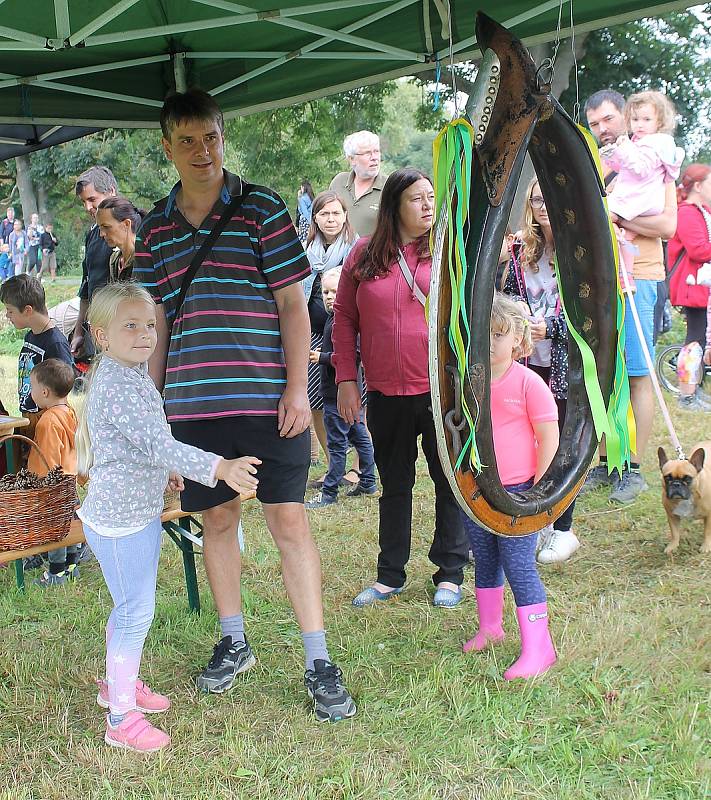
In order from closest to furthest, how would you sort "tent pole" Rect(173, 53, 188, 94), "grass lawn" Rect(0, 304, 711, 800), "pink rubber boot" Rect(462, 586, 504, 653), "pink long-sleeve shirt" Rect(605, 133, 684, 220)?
"grass lawn" Rect(0, 304, 711, 800) → "pink rubber boot" Rect(462, 586, 504, 653) → "tent pole" Rect(173, 53, 188, 94) → "pink long-sleeve shirt" Rect(605, 133, 684, 220)

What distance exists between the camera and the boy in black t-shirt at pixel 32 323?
14.1 feet

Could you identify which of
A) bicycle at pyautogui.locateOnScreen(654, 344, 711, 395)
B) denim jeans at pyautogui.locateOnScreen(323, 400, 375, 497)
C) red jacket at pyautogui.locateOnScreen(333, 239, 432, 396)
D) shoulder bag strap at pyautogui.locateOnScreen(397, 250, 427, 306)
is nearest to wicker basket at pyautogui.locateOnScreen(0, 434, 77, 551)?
red jacket at pyautogui.locateOnScreen(333, 239, 432, 396)

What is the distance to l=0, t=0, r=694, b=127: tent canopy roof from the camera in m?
3.32

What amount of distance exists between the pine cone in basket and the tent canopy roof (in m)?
1.64

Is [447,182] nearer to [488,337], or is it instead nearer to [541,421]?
[488,337]

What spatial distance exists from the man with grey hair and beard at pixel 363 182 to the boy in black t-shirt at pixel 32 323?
6.86ft

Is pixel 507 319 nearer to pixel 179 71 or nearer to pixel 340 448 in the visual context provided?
pixel 179 71

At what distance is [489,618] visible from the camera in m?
3.00

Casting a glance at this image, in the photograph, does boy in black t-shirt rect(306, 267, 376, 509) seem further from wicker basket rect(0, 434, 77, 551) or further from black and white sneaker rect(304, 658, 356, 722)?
black and white sneaker rect(304, 658, 356, 722)

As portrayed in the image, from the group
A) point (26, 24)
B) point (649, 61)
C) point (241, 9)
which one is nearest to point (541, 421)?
point (241, 9)

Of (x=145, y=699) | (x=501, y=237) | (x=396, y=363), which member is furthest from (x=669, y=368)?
(x=145, y=699)

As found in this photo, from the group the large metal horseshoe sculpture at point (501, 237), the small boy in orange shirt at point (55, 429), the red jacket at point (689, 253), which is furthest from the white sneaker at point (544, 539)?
the red jacket at point (689, 253)

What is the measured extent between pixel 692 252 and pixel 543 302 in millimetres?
3511

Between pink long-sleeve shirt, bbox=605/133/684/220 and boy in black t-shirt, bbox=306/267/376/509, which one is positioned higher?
pink long-sleeve shirt, bbox=605/133/684/220
